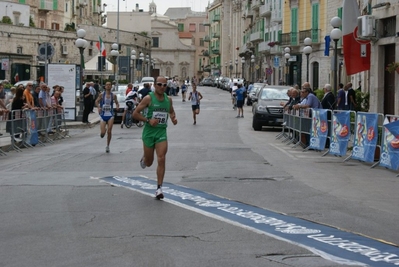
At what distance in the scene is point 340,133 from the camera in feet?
63.4

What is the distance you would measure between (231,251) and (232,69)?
380 ft

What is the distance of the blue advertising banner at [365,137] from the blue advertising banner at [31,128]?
9712mm

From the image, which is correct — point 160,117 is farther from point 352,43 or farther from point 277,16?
point 277,16

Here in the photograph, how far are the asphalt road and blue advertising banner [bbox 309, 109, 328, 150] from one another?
1.03ft

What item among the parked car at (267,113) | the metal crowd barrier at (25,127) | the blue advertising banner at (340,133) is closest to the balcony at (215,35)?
the parked car at (267,113)

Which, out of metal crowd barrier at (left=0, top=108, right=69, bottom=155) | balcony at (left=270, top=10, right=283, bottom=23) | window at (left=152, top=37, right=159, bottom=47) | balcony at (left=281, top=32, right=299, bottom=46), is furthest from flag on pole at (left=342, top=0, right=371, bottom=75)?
window at (left=152, top=37, right=159, bottom=47)

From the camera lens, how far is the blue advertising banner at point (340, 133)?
18938mm

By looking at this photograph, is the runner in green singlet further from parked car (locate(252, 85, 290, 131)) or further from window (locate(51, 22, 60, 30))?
window (locate(51, 22, 60, 30))

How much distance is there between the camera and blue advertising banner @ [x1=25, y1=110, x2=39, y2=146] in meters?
23.0

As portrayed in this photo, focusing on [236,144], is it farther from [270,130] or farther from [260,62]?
[260,62]

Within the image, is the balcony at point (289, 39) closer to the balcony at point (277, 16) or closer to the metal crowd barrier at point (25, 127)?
the balcony at point (277, 16)

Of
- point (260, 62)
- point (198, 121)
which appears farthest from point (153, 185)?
point (260, 62)

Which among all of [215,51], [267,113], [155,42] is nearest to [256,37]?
[215,51]

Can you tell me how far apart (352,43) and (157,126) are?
17063mm
